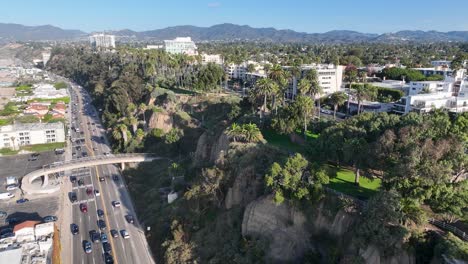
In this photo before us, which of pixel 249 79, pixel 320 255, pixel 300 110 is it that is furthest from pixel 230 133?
pixel 249 79

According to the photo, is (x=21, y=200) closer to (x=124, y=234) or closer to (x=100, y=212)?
(x=100, y=212)

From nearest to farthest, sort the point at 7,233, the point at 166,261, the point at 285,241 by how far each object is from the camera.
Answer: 1. the point at 285,241
2. the point at 166,261
3. the point at 7,233

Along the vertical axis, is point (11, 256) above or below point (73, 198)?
above

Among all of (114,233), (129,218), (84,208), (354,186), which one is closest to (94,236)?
(114,233)

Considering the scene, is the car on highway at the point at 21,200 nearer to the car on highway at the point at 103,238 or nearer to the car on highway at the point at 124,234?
the car on highway at the point at 103,238

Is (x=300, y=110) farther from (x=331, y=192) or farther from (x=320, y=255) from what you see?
(x=320, y=255)
